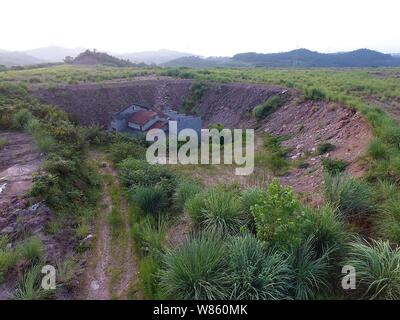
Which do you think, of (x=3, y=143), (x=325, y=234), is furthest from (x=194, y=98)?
(x=325, y=234)

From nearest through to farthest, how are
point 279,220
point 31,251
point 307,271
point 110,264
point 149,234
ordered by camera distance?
point 307,271 → point 279,220 → point 31,251 → point 110,264 → point 149,234

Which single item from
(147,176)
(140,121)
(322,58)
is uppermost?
(322,58)

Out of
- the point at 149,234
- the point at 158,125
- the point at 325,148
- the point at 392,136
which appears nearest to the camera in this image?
the point at 149,234

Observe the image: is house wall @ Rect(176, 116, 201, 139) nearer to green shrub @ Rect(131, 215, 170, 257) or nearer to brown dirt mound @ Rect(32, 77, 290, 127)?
brown dirt mound @ Rect(32, 77, 290, 127)

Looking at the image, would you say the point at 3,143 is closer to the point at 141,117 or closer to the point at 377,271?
the point at 141,117

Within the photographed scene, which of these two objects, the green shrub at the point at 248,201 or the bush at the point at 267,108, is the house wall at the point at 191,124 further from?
the green shrub at the point at 248,201

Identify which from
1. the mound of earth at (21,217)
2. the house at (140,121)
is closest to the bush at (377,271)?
the mound of earth at (21,217)

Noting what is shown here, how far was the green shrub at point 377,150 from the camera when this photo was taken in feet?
32.1

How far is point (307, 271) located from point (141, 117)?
20.4 m

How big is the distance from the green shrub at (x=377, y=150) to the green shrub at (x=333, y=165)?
1.02 metres

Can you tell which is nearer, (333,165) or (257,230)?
(257,230)

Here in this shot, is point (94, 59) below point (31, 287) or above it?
above

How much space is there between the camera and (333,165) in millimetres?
11305

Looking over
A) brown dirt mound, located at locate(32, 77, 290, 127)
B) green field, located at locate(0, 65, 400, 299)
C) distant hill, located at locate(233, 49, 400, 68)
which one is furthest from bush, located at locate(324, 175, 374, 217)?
distant hill, located at locate(233, 49, 400, 68)
